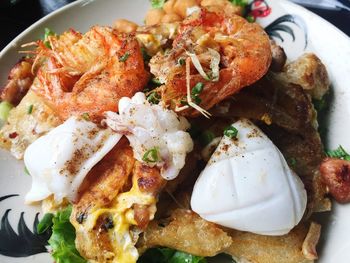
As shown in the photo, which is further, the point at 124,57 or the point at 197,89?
the point at 124,57

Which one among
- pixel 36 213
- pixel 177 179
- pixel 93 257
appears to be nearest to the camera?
pixel 93 257

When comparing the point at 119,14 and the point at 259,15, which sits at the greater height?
the point at 119,14

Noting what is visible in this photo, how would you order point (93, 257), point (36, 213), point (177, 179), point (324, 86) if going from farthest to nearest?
point (324, 86), point (36, 213), point (177, 179), point (93, 257)

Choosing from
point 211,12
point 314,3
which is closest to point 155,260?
point 211,12

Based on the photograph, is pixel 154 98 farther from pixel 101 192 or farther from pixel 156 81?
pixel 101 192

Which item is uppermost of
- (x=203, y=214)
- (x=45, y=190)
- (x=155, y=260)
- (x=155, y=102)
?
(x=155, y=102)

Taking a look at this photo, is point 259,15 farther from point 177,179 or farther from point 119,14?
point 177,179

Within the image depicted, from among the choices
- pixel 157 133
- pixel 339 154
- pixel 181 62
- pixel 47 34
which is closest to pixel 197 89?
pixel 181 62

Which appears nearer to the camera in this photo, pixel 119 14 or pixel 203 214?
pixel 203 214
